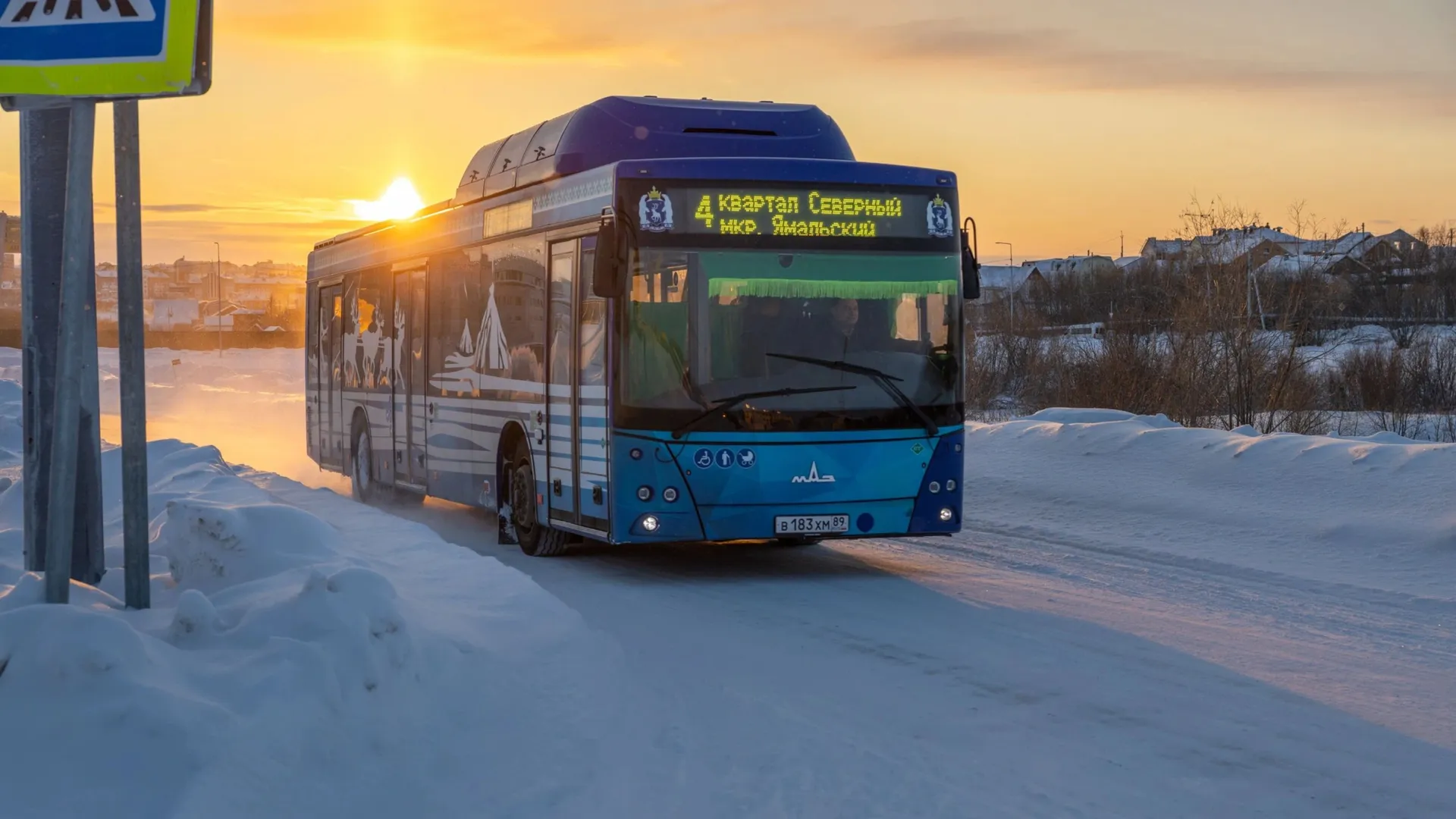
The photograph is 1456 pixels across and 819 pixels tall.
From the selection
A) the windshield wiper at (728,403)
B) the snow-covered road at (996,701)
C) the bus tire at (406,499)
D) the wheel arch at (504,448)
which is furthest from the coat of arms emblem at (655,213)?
the bus tire at (406,499)

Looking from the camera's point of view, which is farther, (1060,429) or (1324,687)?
(1060,429)

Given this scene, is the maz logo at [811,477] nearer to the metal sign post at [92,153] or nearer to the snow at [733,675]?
the snow at [733,675]

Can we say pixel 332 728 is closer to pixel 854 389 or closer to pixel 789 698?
pixel 789 698

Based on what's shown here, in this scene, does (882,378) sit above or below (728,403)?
above

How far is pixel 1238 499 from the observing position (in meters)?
15.4

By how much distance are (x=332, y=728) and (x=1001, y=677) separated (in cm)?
359

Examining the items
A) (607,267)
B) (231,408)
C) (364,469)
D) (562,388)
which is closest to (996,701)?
(607,267)

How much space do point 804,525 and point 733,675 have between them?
340 cm

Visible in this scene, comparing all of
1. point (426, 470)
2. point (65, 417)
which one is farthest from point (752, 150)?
point (65, 417)

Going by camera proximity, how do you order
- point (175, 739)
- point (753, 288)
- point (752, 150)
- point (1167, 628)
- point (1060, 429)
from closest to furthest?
point (175, 739), point (1167, 628), point (753, 288), point (752, 150), point (1060, 429)

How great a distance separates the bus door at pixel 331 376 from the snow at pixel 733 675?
567cm

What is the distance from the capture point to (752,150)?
13547 millimetres

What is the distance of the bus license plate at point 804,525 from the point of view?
11648mm

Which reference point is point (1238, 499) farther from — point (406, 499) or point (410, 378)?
point (406, 499)
